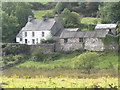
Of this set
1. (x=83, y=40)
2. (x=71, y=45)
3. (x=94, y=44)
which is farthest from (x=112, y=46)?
(x=71, y=45)

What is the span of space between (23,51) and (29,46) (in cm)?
154

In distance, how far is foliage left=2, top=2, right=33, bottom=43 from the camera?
69938 mm

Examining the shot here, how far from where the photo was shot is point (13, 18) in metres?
74.4

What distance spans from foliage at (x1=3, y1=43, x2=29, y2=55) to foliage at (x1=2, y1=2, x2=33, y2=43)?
9371 millimetres

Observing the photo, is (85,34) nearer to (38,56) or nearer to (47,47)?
(47,47)

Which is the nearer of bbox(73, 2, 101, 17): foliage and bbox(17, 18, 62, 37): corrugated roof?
bbox(17, 18, 62, 37): corrugated roof

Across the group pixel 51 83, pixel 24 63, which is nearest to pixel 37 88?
pixel 51 83

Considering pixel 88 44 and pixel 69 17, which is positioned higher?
pixel 69 17

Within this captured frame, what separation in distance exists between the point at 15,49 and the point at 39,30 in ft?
30.4

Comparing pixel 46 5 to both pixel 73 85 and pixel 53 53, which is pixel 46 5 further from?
pixel 73 85

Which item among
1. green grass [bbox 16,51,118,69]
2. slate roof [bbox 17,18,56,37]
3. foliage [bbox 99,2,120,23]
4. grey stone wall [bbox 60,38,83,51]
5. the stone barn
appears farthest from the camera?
foliage [bbox 99,2,120,23]

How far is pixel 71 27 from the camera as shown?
7156 centimetres

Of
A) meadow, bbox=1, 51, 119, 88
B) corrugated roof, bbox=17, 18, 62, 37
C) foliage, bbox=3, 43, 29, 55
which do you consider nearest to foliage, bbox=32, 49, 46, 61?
meadow, bbox=1, 51, 119, 88

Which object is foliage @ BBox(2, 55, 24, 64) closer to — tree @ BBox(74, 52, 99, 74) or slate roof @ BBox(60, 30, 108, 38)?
slate roof @ BBox(60, 30, 108, 38)
